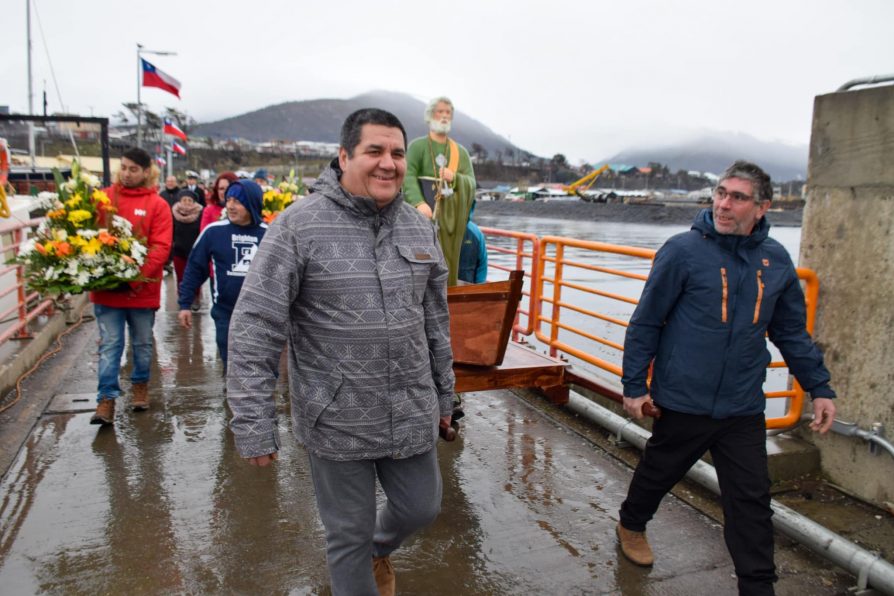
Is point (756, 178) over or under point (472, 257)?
over

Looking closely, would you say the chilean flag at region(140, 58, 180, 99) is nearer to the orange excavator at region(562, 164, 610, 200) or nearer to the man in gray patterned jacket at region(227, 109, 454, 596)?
the man in gray patterned jacket at region(227, 109, 454, 596)

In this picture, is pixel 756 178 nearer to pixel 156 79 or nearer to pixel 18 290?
pixel 18 290

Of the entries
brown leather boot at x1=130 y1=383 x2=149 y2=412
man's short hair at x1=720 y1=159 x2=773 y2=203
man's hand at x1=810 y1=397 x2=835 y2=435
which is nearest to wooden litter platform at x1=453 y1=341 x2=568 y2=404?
man's hand at x1=810 y1=397 x2=835 y2=435

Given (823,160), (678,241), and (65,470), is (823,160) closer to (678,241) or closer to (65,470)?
(678,241)

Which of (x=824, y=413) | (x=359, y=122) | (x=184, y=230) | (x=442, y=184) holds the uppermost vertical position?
(x=359, y=122)

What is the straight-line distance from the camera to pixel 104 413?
474 centimetres

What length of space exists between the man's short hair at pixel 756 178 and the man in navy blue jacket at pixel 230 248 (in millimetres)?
3264

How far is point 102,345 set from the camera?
4.81 m

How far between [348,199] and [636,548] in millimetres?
2196

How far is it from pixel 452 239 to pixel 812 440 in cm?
268

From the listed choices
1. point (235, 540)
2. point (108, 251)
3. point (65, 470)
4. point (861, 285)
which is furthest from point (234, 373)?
point (861, 285)

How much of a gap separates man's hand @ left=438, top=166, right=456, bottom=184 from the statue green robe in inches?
1.5

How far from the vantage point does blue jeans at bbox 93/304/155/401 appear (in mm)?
4777

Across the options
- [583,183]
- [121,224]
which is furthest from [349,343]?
[583,183]
